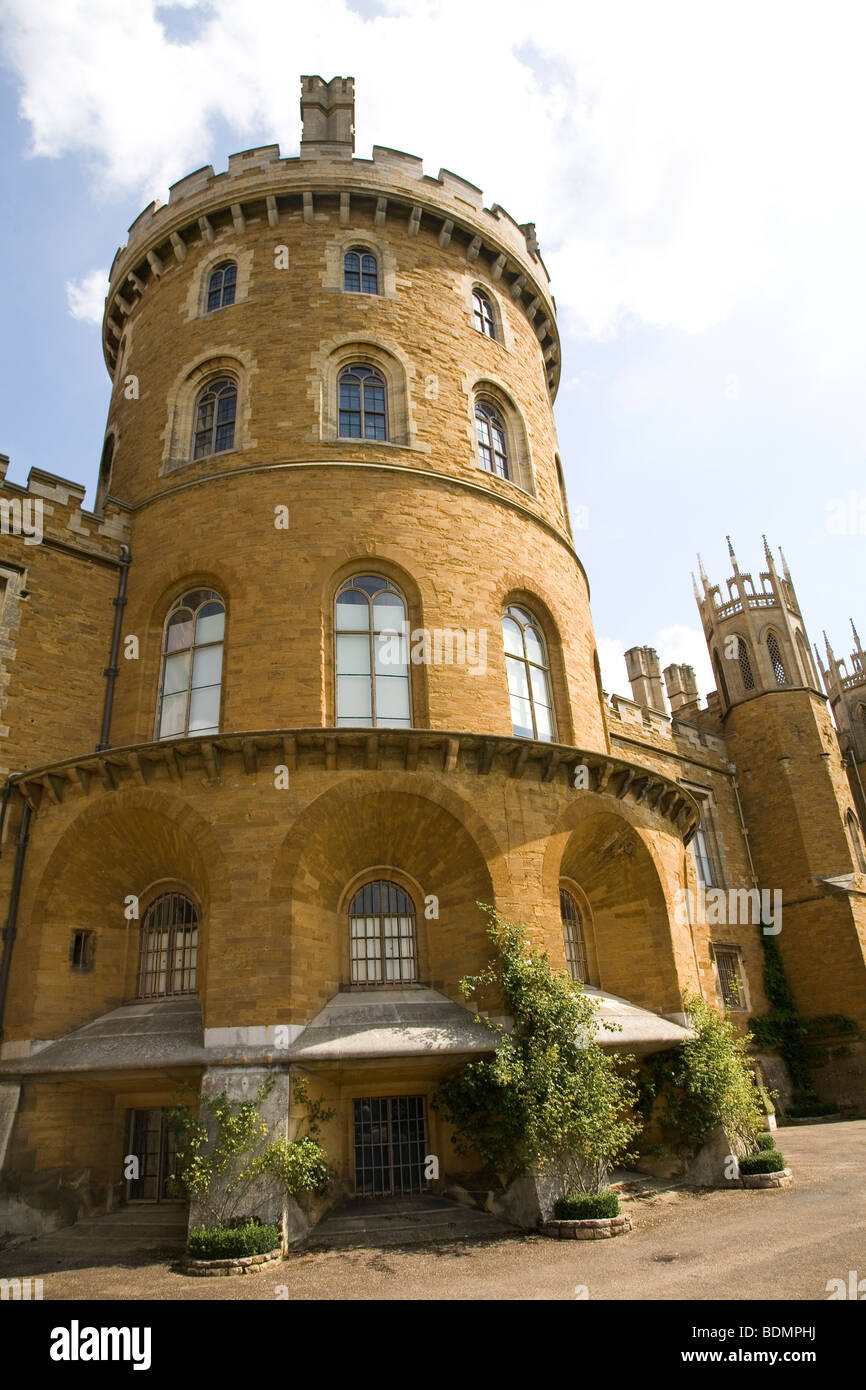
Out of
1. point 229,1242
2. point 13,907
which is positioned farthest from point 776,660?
point 229,1242

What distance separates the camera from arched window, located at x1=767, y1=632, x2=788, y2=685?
96.8ft

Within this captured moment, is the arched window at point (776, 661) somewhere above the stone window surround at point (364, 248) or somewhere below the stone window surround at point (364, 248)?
below

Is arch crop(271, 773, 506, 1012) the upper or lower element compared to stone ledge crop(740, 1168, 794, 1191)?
upper

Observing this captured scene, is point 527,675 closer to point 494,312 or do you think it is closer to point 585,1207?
point 585,1207

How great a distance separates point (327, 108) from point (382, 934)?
1965 centimetres

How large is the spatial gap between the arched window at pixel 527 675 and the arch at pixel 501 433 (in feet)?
11.2

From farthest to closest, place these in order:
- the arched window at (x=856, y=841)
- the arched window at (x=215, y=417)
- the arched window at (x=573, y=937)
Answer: the arched window at (x=856, y=841)
the arched window at (x=215, y=417)
the arched window at (x=573, y=937)

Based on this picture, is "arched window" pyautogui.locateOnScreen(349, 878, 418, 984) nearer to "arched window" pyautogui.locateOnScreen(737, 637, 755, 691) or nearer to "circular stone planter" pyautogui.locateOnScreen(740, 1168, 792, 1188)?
"circular stone planter" pyautogui.locateOnScreen(740, 1168, 792, 1188)

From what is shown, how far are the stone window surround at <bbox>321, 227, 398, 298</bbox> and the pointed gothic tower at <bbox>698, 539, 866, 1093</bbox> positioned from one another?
1847cm

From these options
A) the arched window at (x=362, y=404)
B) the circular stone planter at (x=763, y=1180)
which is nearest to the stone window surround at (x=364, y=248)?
the arched window at (x=362, y=404)

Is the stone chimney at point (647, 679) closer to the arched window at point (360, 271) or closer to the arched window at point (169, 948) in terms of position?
the arched window at point (360, 271)

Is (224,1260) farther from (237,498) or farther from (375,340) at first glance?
(375,340)

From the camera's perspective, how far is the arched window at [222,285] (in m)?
18.4

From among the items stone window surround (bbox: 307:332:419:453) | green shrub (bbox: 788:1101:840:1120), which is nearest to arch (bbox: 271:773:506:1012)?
stone window surround (bbox: 307:332:419:453)
